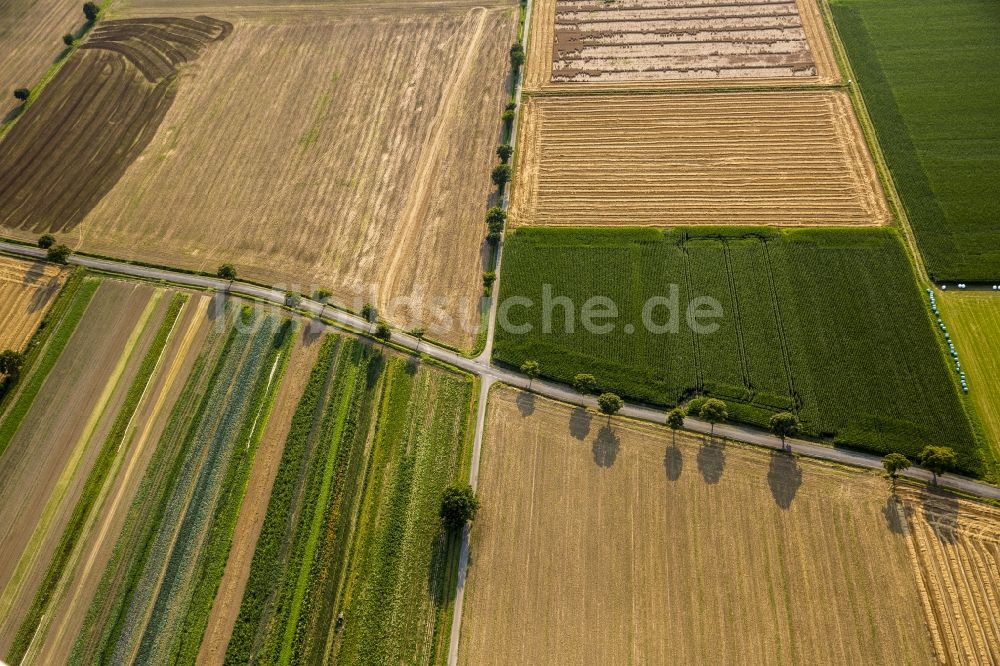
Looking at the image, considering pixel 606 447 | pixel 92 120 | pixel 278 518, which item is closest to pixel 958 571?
pixel 606 447

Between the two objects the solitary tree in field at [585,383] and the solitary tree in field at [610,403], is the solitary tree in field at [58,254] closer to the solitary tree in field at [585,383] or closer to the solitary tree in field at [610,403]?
the solitary tree in field at [585,383]

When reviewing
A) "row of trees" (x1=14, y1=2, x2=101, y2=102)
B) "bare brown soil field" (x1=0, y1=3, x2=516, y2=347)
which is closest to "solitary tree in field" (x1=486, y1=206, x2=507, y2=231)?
"bare brown soil field" (x1=0, y1=3, x2=516, y2=347)

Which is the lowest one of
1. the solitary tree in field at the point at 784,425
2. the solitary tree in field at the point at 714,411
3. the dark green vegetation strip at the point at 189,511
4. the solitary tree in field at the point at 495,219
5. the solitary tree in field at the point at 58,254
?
the dark green vegetation strip at the point at 189,511

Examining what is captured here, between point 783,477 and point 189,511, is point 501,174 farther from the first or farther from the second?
point 189,511

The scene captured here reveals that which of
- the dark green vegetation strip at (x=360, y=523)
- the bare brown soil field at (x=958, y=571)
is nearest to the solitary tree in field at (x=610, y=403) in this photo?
the dark green vegetation strip at (x=360, y=523)

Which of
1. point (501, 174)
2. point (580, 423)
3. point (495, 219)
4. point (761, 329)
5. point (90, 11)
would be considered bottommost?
point (580, 423)

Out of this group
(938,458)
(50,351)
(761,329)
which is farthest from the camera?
(50,351)

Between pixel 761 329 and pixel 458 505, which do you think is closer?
pixel 458 505
